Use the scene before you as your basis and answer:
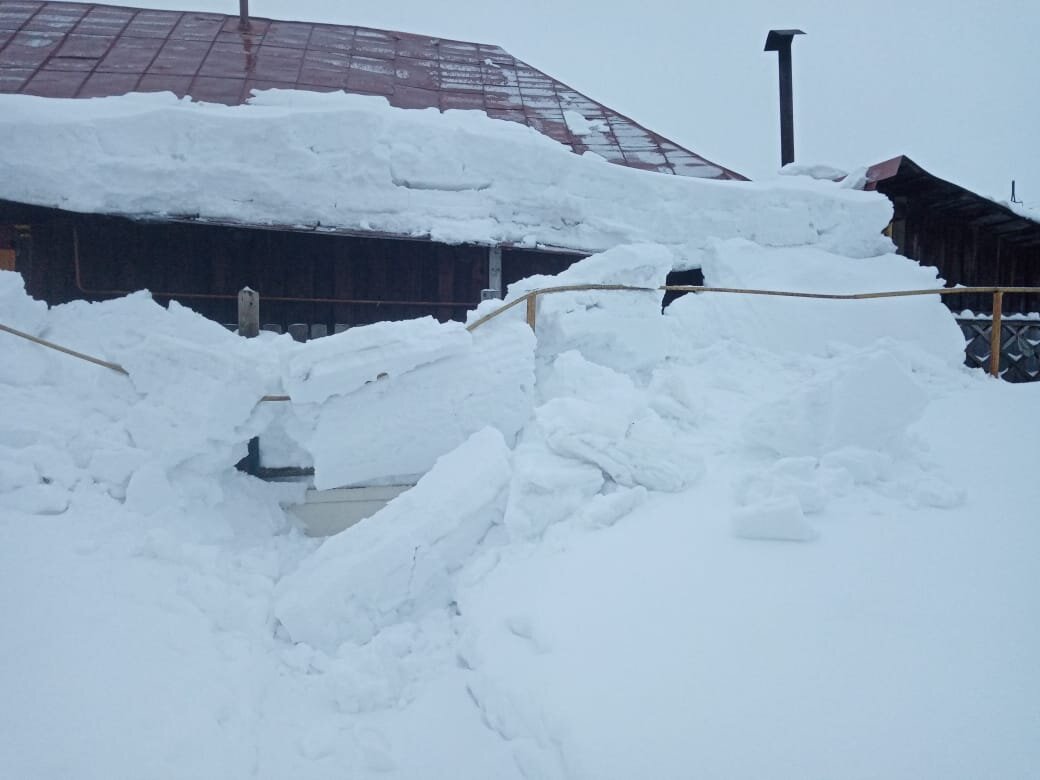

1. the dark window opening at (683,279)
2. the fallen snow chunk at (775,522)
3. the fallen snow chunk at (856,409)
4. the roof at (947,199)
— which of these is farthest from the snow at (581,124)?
the fallen snow chunk at (775,522)

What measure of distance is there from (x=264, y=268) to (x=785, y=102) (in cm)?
1080

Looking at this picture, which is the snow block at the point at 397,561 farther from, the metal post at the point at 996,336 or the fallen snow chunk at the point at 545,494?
the metal post at the point at 996,336

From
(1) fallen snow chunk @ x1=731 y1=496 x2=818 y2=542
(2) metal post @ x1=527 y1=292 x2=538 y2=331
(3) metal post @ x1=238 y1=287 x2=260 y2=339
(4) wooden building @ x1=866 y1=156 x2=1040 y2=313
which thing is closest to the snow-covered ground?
(1) fallen snow chunk @ x1=731 y1=496 x2=818 y2=542

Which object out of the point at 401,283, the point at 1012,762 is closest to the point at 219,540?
the point at 1012,762

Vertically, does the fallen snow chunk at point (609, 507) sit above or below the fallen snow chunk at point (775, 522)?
below

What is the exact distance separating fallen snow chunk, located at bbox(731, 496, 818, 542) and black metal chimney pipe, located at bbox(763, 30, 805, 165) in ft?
38.2

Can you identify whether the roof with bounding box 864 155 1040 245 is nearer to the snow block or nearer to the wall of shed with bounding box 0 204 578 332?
the wall of shed with bounding box 0 204 578 332

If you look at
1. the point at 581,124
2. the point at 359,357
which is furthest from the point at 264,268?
the point at 581,124

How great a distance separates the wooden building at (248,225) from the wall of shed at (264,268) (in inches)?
0.5

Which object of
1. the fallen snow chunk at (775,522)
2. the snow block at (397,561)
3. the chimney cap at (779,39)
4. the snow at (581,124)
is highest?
the chimney cap at (779,39)

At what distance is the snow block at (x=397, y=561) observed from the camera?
345 cm

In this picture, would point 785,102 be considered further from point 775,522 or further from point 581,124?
point 775,522

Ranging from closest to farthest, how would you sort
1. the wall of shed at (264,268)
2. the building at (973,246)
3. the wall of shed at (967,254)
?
the wall of shed at (264,268), the building at (973,246), the wall of shed at (967,254)

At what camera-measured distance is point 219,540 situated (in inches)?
165
